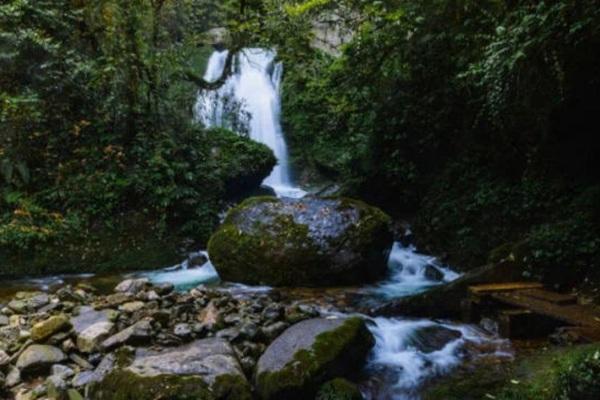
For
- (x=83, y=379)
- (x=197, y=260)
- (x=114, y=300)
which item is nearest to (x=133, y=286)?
(x=114, y=300)

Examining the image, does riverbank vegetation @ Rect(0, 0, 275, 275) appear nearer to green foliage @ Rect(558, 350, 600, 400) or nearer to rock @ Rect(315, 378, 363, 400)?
rock @ Rect(315, 378, 363, 400)

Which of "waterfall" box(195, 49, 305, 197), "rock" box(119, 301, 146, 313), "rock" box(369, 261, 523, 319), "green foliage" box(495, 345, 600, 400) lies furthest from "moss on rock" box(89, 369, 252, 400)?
"waterfall" box(195, 49, 305, 197)

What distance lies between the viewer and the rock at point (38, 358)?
192 inches

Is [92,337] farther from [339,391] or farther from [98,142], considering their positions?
[98,142]

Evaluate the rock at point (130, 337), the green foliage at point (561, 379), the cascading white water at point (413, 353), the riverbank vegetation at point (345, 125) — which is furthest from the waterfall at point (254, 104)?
the green foliage at point (561, 379)

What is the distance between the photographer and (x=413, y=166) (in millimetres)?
10133

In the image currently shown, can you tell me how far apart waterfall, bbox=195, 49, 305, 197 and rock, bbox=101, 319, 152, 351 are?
8.15 m

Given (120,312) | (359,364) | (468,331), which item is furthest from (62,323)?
(468,331)

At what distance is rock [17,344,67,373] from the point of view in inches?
192

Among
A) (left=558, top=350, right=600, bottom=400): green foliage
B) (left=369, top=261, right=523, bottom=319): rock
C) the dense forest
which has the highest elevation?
the dense forest

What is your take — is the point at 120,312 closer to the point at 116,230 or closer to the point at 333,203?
the point at 333,203

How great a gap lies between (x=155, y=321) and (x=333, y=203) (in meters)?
3.61

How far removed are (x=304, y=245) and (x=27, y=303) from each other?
359cm

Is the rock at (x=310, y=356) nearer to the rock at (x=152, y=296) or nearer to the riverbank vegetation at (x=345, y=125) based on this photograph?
the rock at (x=152, y=296)
